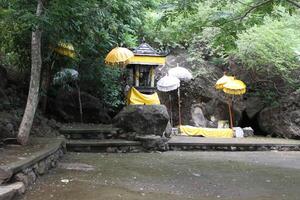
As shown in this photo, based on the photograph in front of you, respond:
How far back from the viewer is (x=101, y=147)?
10602mm

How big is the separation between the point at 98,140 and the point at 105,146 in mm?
556

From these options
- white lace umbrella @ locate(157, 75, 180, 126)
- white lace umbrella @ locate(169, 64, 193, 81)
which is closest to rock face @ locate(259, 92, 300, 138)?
white lace umbrella @ locate(169, 64, 193, 81)

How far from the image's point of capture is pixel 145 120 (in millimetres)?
11422

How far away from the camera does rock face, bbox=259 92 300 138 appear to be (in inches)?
598

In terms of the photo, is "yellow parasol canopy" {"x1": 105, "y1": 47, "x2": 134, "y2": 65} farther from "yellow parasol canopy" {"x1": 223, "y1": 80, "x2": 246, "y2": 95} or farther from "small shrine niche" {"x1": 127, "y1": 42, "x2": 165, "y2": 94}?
"yellow parasol canopy" {"x1": 223, "y1": 80, "x2": 246, "y2": 95}

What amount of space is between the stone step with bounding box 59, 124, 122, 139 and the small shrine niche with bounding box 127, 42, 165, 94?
1.77m

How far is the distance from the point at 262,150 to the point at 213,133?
2.36 metres

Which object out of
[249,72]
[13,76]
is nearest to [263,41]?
[249,72]

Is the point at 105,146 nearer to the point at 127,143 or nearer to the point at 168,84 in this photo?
the point at 127,143

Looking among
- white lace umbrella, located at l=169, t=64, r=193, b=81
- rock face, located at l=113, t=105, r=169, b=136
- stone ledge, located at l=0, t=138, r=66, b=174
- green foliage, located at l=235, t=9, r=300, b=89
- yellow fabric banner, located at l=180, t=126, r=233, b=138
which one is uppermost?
green foliage, located at l=235, t=9, r=300, b=89

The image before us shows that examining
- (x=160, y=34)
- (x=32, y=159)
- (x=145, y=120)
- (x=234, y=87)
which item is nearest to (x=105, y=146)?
(x=145, y=120)

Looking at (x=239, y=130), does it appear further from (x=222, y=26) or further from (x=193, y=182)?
(x=193, y=182)

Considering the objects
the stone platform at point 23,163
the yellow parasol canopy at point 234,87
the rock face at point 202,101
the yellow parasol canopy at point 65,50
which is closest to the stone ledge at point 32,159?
the stone platform at point 23,163

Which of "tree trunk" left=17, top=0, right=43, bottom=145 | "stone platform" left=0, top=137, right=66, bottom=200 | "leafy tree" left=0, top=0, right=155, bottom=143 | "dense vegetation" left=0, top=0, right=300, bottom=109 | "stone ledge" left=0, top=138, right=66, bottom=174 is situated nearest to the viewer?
"stone platform" left=0, top=137, right=66, bottom=200
